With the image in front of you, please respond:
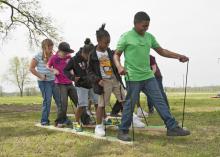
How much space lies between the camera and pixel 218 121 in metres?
10.9

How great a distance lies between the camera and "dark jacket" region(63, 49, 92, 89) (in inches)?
381

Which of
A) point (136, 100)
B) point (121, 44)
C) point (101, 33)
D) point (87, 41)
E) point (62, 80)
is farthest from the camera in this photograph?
point (62, 80)

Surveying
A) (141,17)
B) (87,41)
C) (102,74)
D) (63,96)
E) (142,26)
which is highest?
(141,17)

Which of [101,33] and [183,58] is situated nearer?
[183,58]

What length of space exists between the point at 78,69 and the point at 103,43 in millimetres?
1408

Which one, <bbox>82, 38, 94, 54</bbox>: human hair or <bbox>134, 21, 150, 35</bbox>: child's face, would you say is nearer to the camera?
<bbox>134, 21, 150, 35</bbox>: child's face

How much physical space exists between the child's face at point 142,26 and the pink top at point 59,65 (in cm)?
286

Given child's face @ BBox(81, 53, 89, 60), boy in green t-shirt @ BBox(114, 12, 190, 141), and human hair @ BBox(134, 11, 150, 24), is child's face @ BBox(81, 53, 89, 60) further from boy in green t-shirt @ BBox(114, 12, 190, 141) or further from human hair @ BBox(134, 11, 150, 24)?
human hair @ BBox(134, 11, 150, 24)

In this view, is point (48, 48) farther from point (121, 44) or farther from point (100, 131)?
point (121, 44)

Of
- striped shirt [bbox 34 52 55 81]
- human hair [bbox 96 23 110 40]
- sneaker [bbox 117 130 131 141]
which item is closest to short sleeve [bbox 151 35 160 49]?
human hair [bbox 96 23 110 40]

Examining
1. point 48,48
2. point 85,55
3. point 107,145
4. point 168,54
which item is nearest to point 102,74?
point 85,55

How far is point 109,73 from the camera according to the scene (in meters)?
8.69

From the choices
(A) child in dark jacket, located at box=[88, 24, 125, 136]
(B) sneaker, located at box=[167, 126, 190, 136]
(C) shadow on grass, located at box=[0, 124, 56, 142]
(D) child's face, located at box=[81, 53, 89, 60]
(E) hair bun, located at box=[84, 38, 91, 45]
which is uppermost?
(E) hair bun, located at box=[84, 38, 91, 45]

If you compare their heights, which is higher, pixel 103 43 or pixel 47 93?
pixel 103 43
